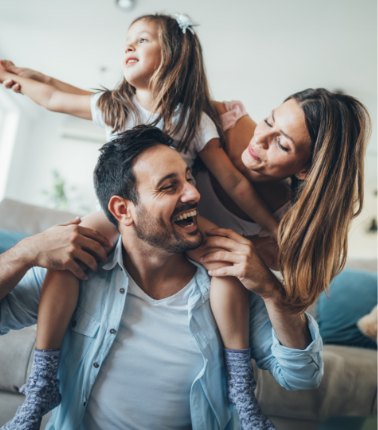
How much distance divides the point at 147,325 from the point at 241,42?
10.9 feet

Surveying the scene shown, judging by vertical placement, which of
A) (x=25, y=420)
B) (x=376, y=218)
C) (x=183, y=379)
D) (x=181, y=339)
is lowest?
(x=25, y=420)

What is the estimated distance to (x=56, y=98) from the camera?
59.9 inches

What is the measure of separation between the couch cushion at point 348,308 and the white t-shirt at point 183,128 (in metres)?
1.23

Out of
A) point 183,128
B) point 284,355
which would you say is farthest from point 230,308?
point 183,128

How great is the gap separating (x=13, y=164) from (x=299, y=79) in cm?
437

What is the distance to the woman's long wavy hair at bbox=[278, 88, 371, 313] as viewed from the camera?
121 cm

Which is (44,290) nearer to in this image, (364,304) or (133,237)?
(133,237)

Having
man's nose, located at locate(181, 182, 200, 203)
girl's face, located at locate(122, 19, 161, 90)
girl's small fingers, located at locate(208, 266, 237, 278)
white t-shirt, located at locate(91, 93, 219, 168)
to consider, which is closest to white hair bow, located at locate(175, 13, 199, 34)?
girl's face, located at locate(122, 19, 161, 90)

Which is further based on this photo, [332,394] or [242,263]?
[332,394]

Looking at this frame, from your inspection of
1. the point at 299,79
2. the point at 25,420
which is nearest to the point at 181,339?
the point at 25,420

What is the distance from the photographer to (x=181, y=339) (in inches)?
48.8

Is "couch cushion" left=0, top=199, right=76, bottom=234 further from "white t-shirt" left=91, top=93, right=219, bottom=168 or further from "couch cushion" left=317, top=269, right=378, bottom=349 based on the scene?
"couch cushion" left=317, top=269, right=378, bottom=349

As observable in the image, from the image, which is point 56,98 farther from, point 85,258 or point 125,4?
point 125,4

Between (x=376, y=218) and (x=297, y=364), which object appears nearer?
(x=297, y=364)
